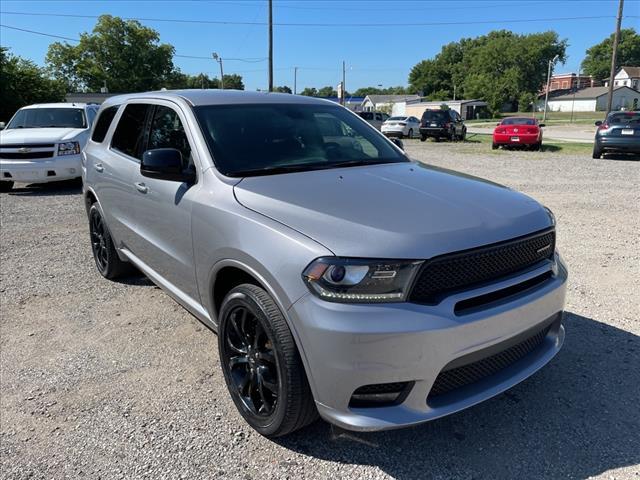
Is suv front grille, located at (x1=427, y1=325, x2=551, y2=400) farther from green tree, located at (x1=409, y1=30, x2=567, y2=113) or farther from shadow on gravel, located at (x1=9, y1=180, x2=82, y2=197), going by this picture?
green tree, located at (x1=409, y1=30, x2=567, y2=113)

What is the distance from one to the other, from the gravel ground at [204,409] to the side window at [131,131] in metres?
1.40

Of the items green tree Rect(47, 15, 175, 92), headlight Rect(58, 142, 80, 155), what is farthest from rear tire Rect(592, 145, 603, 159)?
green tree Rect(47, 15, 175, 92)

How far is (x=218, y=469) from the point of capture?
2.57 m

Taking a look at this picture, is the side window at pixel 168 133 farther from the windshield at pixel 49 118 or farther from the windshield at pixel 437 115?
the windshield at pixel 437 115

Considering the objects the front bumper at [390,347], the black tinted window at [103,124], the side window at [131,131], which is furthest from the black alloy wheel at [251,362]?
the black tinted window at [103,124]

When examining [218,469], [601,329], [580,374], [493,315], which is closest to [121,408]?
[218,469]

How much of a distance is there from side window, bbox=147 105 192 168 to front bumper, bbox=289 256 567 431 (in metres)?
1.69

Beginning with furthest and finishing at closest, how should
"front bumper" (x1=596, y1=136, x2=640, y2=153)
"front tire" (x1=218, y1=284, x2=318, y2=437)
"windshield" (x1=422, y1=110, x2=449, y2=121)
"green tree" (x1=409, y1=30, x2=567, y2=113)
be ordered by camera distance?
1. "green tree" (x1=409, y1=30, x2=567, y2=113)
2. "windshield" (x1=422, y1=110, x2=449, y2=121)
3. "front bumper" (x1=596, y1=136, x2=640, y2=153)
4. "front tire" (x1=218, y1=284, x2=318, y2=437)

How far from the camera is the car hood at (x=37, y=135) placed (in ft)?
33.5

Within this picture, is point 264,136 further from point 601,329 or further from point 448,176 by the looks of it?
point 601,329

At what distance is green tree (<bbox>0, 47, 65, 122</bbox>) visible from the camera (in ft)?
104

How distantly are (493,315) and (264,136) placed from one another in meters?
1.95

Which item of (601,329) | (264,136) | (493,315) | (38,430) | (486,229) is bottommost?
(38,430)

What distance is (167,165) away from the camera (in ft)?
10.3
